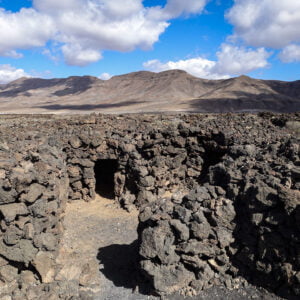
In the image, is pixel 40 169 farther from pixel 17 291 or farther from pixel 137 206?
pixel 137 206

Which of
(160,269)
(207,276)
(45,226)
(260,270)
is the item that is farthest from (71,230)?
(260,270)

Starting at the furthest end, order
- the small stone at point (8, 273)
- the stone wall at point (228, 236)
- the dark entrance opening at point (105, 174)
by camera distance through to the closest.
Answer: the dark entrance opening at point (105, 174), the small stone at point (8, 273), the stone wall at point (228, 236)

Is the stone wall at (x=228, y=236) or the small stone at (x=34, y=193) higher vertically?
the small stone at (x=34, y=193)

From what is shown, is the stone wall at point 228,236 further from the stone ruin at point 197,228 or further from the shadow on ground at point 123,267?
the shadow on ground at point 123,267

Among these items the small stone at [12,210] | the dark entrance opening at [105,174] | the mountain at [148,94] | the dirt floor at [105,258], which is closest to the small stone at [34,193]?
the small stone at [12,210]

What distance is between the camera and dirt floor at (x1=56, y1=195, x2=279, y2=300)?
26.0 feet

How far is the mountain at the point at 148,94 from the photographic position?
221ft

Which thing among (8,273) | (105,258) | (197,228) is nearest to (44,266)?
(8,273)

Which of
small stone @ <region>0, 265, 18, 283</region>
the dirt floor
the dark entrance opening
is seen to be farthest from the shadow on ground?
the dark entrance opening

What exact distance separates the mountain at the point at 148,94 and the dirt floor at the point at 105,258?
5108 cm

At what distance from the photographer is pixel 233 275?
7.70 meters

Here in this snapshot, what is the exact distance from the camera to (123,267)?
936cm

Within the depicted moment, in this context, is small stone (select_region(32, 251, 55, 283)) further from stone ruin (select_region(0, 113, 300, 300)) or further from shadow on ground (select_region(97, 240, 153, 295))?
shadow on ground (select_region(97, 240, 153, 295))

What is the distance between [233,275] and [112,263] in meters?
4.26
